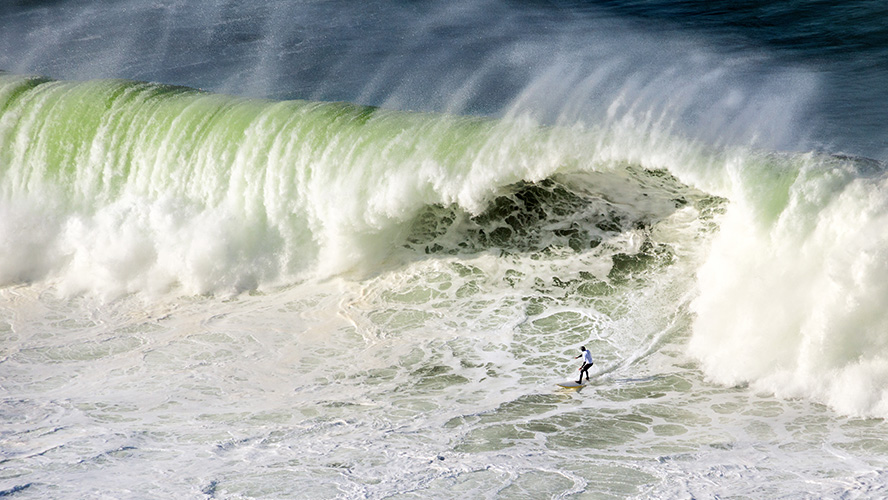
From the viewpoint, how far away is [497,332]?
10.8 meters

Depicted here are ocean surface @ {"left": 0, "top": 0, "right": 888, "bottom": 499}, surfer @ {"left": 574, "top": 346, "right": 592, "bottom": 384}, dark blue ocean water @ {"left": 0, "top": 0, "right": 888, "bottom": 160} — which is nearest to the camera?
ocean surface @ {"left": 0, "top": 0, "right": 888, "bottom": 499}

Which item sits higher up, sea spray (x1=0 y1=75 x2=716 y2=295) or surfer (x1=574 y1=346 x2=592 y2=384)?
sea spray (x1=0 y1=75 x2=716 y2=295)

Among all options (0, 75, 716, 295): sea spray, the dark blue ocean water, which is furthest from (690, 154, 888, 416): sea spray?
the dark blue ocean water

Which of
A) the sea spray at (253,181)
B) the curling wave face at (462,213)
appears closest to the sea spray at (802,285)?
the curling wave face at (462,213)

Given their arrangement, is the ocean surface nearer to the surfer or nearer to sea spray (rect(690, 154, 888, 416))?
sea spray (rect(690, 154, 888, 416))

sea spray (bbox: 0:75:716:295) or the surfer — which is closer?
the surfer

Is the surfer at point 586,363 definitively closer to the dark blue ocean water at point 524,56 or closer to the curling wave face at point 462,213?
the curling wave face at point 462,213

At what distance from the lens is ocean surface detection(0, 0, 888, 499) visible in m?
8.04

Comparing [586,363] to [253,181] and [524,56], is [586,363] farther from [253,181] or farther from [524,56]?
[524,56]

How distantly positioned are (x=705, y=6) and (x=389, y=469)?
1556 cm

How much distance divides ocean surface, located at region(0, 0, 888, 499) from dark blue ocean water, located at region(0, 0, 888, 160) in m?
0.12

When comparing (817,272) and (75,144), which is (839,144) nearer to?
(817,272)

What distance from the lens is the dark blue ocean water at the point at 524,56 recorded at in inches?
559

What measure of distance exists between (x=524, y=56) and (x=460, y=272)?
23.4ft
